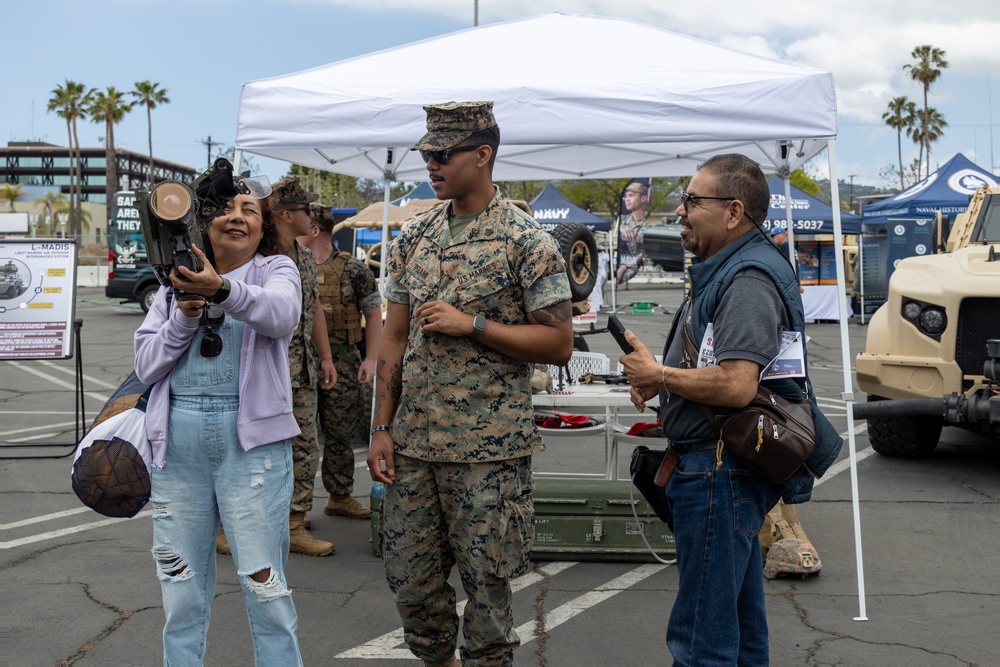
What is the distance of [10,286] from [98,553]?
3.62m

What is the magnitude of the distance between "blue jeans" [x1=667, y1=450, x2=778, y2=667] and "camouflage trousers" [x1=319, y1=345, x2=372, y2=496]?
3.42m

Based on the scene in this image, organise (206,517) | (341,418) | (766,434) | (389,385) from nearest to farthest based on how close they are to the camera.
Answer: (766,434) → (206,517) → (389,385) → (341,418)

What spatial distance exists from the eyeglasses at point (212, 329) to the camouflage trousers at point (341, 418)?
9.91 feet

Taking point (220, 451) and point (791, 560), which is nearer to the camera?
point (220, 451)

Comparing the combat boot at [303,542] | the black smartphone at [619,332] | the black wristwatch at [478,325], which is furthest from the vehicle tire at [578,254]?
the black wristwatch at [478,325]

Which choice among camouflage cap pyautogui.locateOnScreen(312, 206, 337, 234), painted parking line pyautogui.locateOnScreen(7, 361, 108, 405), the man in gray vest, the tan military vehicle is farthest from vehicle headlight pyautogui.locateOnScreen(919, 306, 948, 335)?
painted parking line pyautogui.locateOnScreen(7, 361, 108, 405)

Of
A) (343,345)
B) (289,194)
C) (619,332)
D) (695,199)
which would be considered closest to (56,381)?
(343,345)

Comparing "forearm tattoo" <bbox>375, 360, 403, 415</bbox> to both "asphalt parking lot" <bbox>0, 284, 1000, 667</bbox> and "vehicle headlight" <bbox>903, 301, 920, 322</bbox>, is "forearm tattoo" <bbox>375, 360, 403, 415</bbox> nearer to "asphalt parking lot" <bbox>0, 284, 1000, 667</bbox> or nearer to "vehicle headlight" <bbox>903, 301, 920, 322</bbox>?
"asphalt parking lot" <bbox>0, 284, 1000, 667</bbox>

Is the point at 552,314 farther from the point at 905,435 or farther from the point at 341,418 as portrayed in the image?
the point at 905,435

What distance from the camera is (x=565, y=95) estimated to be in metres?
4.97

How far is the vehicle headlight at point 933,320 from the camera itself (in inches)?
287

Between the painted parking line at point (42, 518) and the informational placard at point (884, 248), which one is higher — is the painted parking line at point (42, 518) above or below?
below

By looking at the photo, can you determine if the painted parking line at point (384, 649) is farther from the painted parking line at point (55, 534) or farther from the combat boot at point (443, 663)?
the painted parking line at point (55, 534)

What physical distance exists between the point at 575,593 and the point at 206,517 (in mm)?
2367
